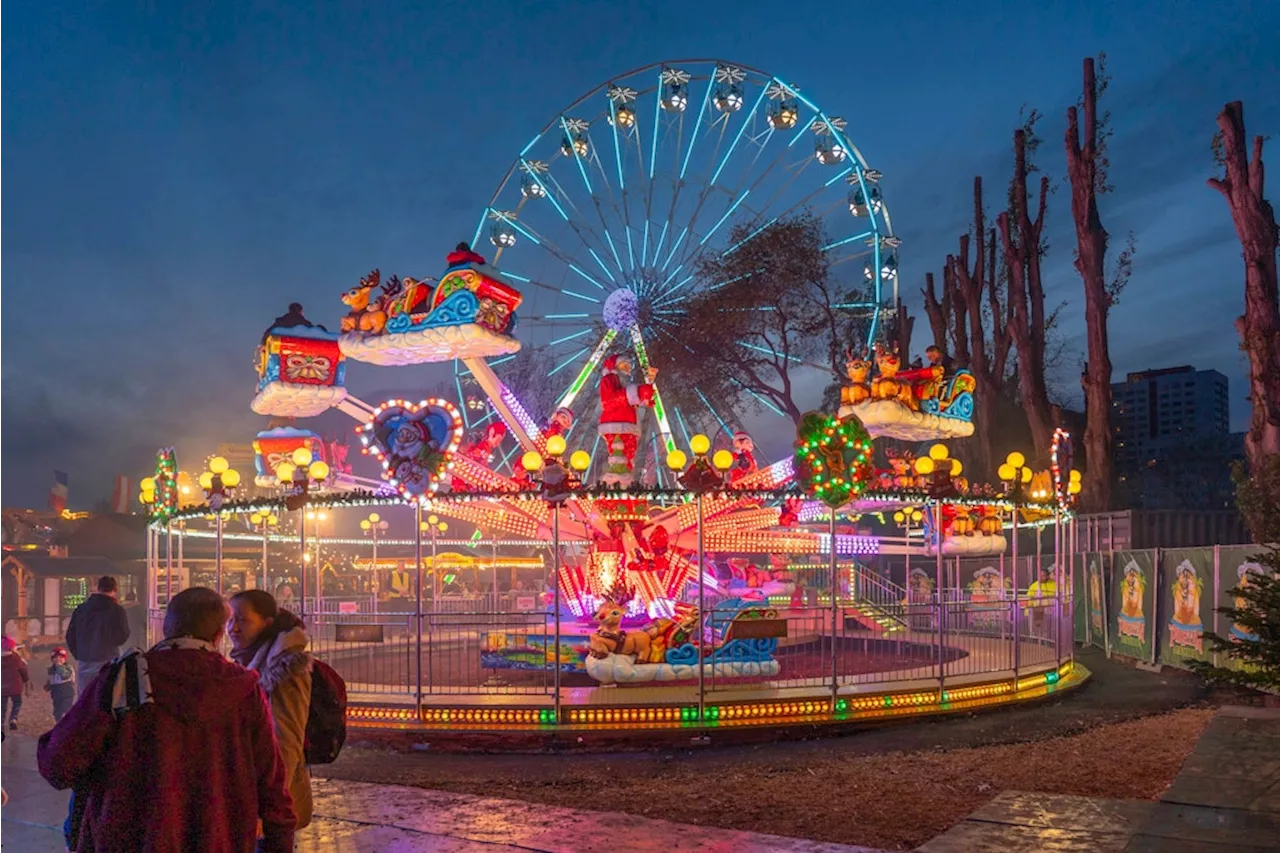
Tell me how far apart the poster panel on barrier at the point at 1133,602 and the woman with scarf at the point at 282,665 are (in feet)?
51.7

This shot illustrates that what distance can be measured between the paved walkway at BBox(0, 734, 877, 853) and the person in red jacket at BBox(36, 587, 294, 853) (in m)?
2.94

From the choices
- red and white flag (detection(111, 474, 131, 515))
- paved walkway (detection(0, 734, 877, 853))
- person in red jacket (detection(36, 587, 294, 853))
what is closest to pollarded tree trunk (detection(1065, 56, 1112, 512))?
paved walkway (detection(0, 734, 877, 853))

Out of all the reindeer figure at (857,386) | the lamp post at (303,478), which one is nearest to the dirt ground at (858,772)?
the lamp post at (303,478)

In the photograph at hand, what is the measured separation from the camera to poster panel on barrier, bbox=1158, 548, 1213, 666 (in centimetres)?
1502

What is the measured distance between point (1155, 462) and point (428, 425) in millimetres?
Result: 50245

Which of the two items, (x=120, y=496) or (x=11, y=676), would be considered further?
(x=120, y=496)

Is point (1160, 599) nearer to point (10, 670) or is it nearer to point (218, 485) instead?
point (218, 485)

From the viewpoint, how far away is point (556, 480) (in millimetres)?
11500

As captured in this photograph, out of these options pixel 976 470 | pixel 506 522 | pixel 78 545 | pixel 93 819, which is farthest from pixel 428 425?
pixel 976 470

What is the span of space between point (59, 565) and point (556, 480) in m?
19.4

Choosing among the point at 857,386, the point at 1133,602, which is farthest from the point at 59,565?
the point at 1133,602

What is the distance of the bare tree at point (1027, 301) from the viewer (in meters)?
29.0

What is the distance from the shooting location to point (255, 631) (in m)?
4.48

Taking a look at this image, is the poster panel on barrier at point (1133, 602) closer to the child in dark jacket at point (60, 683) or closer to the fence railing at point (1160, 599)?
the fence railing at point (1160, 599)
